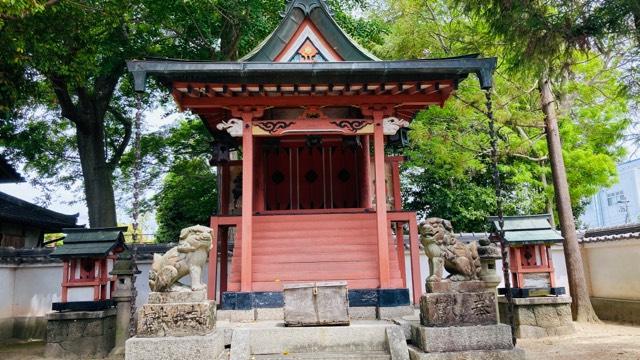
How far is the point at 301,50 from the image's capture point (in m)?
9.46

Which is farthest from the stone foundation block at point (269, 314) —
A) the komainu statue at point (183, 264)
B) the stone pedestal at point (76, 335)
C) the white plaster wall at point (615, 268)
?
the white plaster wall at point (615, 268)

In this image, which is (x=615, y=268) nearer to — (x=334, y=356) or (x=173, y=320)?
(x=334, y=356)

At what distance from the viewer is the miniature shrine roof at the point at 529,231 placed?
1027 centimetres

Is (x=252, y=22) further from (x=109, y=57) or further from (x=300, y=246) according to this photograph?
(x=300, y=246)

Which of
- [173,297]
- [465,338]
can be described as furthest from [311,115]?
[465,338]

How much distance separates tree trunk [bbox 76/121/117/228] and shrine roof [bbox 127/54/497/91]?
8.87m

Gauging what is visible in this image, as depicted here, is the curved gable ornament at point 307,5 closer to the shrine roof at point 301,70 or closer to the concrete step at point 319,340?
the shrine roof at point 301,70

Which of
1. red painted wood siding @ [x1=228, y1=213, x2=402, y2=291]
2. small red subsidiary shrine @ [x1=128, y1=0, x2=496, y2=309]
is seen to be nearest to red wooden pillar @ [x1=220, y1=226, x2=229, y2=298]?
small red subsidiary shrine @ [x1=128, y1=0, x2=496, y2=309]

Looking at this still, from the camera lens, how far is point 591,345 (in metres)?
8.65

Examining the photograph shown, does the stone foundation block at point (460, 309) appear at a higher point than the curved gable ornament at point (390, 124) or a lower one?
lower

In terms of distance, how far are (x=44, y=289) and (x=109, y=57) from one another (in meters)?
7.28

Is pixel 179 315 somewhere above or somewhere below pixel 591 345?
above

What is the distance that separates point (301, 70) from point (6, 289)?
36.1 feet

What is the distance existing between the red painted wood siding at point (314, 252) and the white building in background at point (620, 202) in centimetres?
2593
